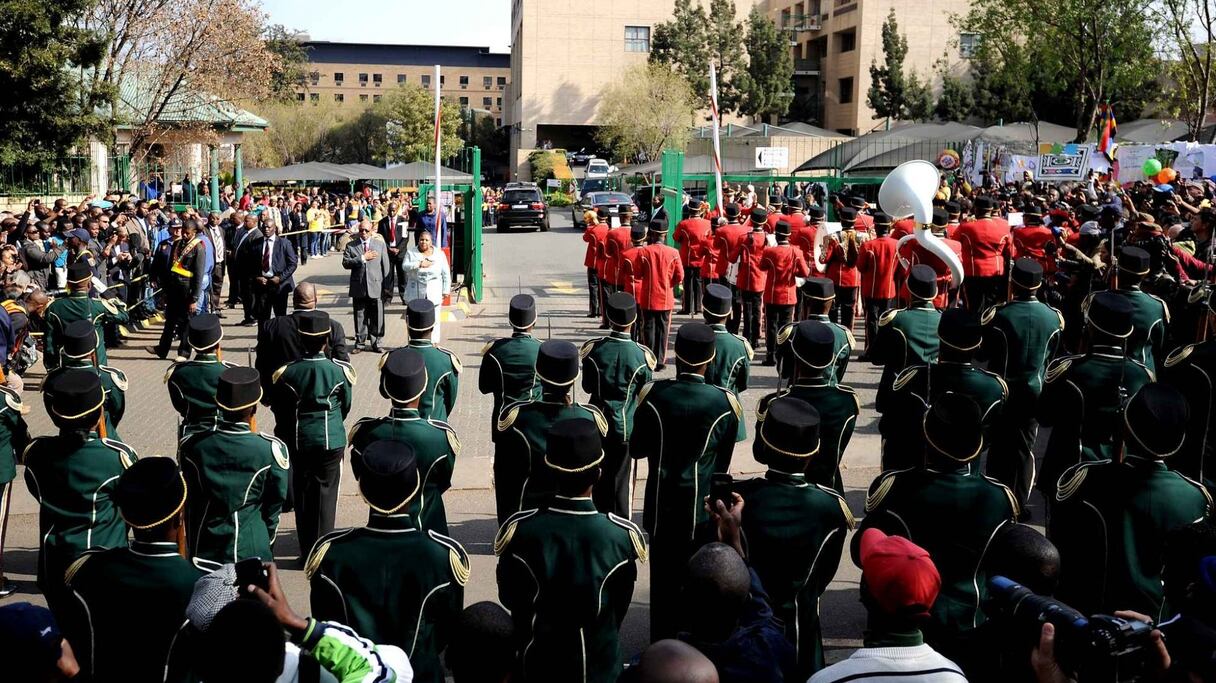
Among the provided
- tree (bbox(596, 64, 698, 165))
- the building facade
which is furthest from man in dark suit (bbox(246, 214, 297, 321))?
the building facade

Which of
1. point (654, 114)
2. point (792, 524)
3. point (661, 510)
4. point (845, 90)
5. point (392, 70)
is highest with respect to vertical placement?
point (392, 70)

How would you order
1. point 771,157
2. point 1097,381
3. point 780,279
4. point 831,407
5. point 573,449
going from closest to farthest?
point 573,449 → point 831,407 → point 1097,381 → point 780,279 → point 771,157

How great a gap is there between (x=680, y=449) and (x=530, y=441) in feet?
2.64

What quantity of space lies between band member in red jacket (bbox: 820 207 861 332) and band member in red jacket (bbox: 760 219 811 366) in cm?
43

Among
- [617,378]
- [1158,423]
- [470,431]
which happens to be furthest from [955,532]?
[470,431]

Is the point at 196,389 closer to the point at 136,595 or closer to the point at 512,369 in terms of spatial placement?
the point at 512,369

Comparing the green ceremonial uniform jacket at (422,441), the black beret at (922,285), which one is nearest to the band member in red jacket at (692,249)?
the black beret at (922,285)

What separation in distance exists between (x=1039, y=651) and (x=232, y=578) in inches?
97.5

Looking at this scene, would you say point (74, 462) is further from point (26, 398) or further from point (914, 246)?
point (914, 246)

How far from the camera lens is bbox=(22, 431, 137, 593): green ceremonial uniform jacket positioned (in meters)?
5.33

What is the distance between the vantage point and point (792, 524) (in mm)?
4414

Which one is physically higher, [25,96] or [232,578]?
[25,96]

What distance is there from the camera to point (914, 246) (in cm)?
1182

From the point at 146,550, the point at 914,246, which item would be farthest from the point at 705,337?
the point at 914,246
